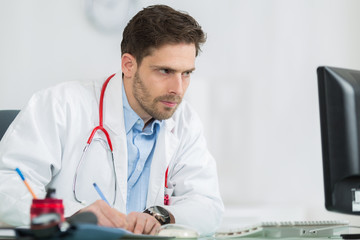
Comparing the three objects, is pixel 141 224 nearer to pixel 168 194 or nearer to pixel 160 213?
pixel 160 213

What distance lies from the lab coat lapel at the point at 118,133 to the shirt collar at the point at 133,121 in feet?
0.23

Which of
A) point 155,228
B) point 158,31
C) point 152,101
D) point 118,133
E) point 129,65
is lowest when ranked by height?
point 155,228

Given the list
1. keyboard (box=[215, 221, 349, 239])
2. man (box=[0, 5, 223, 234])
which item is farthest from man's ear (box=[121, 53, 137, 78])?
keyboard (box=[215, 221, 349, 239])

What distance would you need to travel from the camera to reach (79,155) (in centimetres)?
170

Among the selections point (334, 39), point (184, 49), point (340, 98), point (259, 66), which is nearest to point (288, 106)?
point (259, 66)

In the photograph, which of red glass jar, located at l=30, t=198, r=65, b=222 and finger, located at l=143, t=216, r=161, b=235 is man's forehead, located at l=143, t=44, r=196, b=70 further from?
red glass jar, located at l=30, t=198, r=65, b=222

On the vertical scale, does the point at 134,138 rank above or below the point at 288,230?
above

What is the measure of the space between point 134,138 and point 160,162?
0.14 meters

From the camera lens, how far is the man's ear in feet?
6.19

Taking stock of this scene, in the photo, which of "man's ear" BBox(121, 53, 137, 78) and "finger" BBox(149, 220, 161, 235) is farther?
"man's ear" BBox(121, 53, 137, 78)

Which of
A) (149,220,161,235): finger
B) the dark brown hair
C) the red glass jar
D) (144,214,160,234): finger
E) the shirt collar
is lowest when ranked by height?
(149,220,161,235): finger

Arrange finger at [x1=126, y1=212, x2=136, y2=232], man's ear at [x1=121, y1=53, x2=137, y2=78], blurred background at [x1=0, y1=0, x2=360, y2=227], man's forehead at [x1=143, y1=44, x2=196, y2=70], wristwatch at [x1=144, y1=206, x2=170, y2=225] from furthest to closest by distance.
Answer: blurred background at [x1=0, y1=0, x2=360, y2=227], man's ear at [x1=121, y1=53, x2=137, y2=78], man's forehead at [x1=143, y1=44, x2=196, y2=70], wristwatch at [x1=144, y1=206, x2=170, y2=225], finger at [x1=126, y1=212, x2=136, y2=232]

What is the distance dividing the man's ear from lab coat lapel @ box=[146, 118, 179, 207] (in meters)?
0.23

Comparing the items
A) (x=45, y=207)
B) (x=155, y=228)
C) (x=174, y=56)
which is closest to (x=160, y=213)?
(x=155, y=228)
